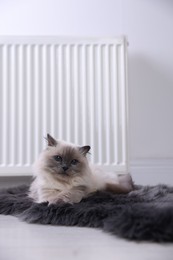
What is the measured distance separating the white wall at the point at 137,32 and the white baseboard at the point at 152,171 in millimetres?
43

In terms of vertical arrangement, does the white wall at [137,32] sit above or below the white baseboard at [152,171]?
above

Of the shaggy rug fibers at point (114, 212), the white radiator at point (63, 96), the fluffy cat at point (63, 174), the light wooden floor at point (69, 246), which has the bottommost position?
the light wooden floor at point (69, 246)

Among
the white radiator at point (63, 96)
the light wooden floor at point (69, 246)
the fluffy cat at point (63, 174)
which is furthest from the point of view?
the white radiator at point (63, 96)

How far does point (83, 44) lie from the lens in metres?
1.64

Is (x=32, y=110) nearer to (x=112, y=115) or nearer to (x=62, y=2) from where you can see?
(x=112, y=115)

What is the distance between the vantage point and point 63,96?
1.64 m

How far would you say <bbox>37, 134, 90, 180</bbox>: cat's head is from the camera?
108 centimetres

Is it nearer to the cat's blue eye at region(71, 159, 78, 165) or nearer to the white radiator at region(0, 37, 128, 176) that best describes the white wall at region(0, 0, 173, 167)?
the white radiator at region(0, 37, 128, 176)

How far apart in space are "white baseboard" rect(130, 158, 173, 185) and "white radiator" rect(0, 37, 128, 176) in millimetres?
126

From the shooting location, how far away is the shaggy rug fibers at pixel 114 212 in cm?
76

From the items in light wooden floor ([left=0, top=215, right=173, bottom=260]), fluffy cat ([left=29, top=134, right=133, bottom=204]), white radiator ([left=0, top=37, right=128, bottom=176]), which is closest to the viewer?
light wooden floor ([left=0, top=215, right=173, bottom=260])

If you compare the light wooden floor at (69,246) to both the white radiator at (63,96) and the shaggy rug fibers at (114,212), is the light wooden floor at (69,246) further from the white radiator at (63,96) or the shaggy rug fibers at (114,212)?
the white radiator at (63,96)

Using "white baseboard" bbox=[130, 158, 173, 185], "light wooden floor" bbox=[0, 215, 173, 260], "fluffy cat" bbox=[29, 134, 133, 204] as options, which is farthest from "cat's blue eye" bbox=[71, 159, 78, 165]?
"white baseboard" bbox=[130, 158, 173, 185]

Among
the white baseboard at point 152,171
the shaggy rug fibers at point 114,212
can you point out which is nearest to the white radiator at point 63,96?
the white baseboard at point 152,171
